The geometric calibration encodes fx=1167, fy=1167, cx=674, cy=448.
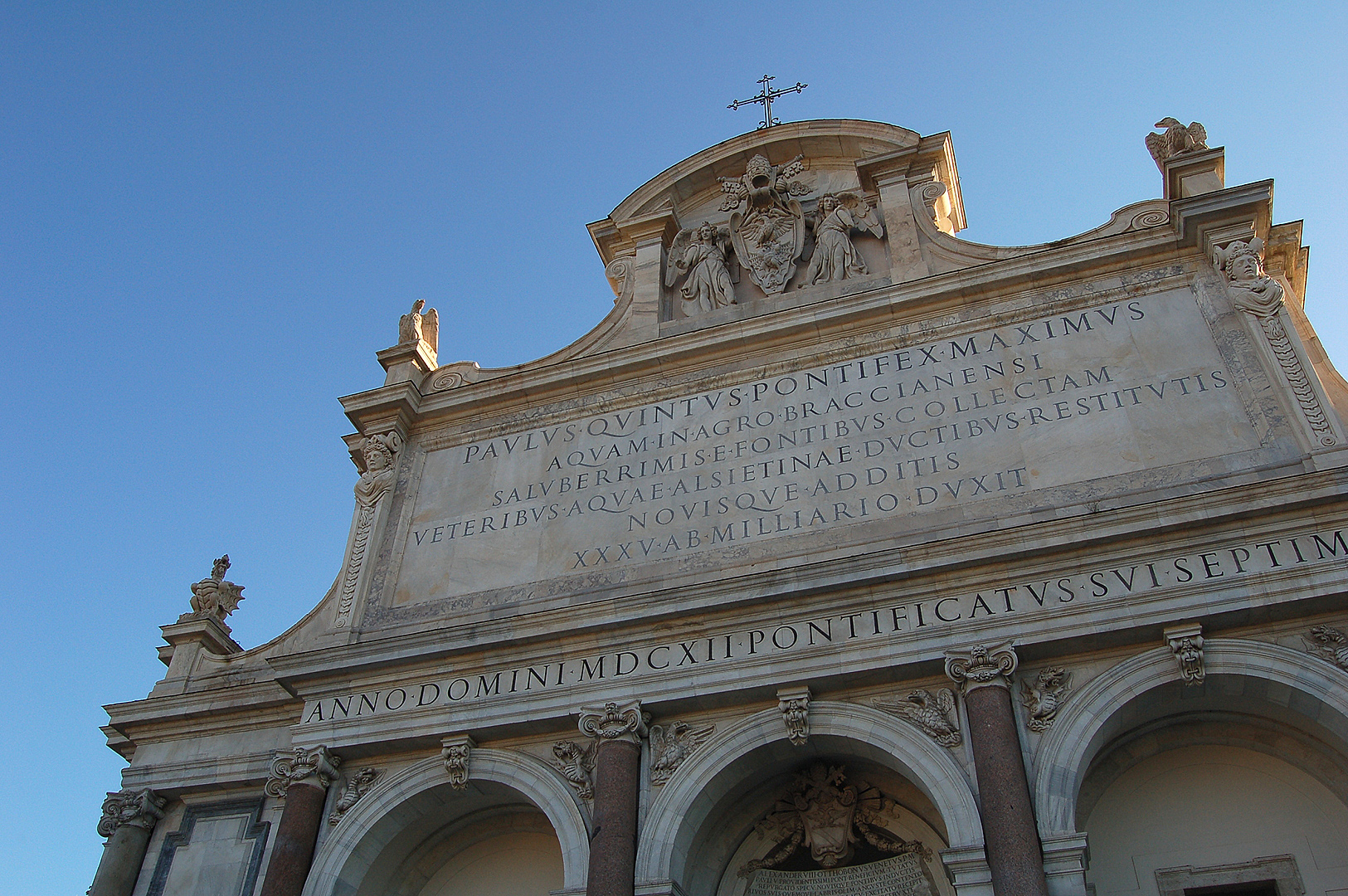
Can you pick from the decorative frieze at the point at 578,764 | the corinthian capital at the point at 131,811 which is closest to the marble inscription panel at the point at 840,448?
the decorative frieze at the point at 578,764

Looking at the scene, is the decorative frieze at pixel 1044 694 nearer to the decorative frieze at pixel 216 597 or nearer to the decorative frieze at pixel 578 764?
the decorative frieze at pixel 578 764

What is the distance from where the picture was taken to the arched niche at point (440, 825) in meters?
12.2

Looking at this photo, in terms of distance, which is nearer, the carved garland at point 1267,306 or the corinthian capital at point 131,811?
the carved garland at point 1267,306

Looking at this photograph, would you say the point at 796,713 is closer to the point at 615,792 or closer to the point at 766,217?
the point at 615,792

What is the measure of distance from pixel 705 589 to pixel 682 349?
4.24 metres

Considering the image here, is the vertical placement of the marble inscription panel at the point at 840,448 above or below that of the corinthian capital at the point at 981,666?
above

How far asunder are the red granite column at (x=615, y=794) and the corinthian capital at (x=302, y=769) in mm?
3112

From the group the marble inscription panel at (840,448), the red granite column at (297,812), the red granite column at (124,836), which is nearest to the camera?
the red granite column at (297,812)

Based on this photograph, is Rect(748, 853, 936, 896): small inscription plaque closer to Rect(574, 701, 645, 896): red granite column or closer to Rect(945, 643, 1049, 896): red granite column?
Rect(945, 643, 1049, 896): red granite column

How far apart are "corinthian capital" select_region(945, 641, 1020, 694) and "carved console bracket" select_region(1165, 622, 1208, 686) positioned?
1.43 m

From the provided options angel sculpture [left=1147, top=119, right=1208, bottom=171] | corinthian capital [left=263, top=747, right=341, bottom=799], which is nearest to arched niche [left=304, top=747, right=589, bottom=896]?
corinthian capital [left=263, top=747, right=341, bottom=799]

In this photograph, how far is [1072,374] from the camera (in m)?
13.5

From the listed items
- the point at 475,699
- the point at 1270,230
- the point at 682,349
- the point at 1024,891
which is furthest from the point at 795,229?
the point at 1024,891

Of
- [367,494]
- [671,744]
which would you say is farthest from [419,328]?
[671,744]
